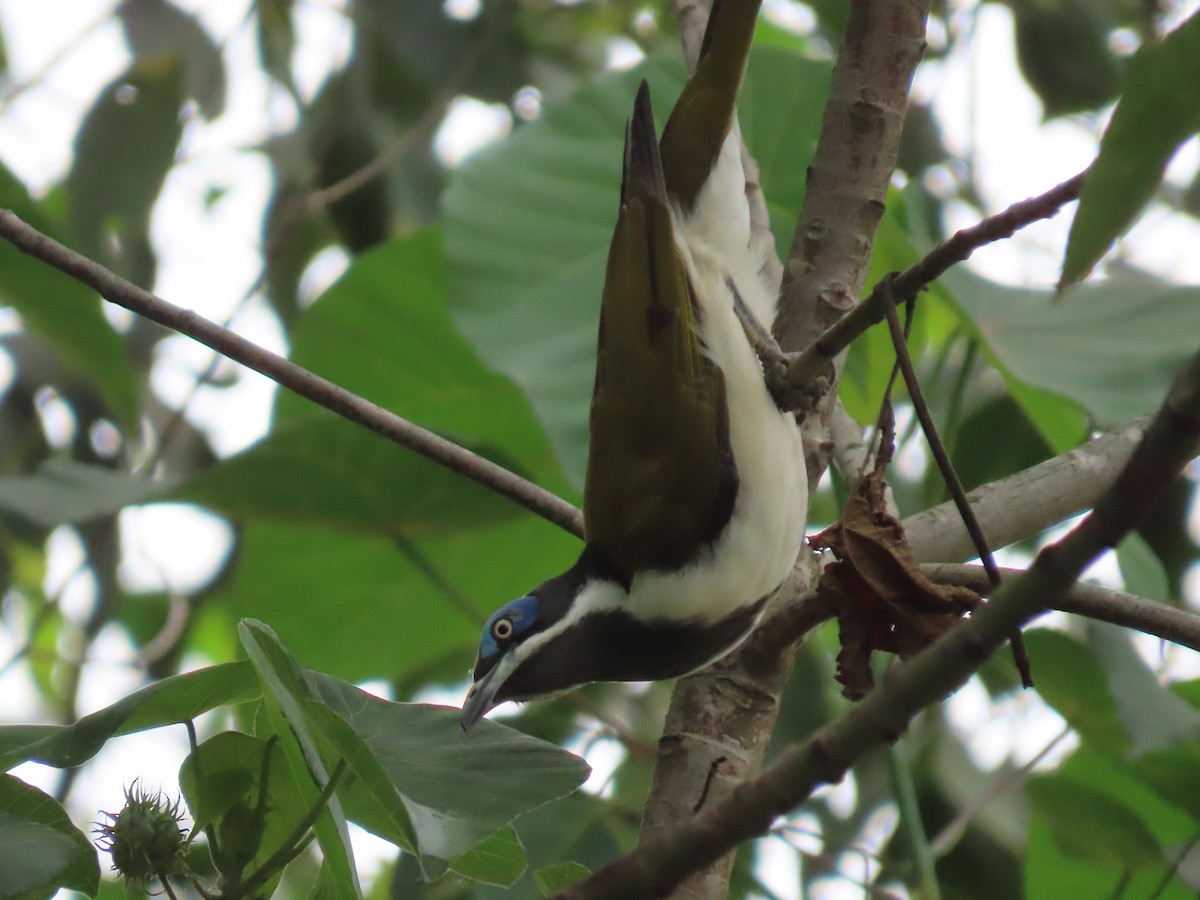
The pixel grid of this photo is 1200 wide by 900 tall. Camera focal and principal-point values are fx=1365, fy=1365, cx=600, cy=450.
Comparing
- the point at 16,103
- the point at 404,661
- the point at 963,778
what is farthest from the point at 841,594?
the point at 16,103

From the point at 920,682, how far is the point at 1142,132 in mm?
421

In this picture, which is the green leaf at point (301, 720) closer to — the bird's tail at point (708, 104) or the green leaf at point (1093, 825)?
the green leaf at point (1093, 825)

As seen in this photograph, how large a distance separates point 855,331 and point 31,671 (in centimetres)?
449

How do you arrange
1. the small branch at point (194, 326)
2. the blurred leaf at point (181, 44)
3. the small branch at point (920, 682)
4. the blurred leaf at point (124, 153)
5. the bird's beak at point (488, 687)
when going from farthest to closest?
1. the blurred leaf at point (181, 44)
2. the blurred leaf at point (124, 153)
3. the bird's beak at point (488, 687)
4. the small branch at point (194, 326)
5. the small branch at point (920, 682)

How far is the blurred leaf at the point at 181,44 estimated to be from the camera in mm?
3814

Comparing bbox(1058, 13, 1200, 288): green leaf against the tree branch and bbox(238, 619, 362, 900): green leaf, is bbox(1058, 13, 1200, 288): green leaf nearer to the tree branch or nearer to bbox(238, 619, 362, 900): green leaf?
bbox(238, 619, 362, 900): green leaf

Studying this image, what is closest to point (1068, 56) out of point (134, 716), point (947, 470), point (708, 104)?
point (708, 104)

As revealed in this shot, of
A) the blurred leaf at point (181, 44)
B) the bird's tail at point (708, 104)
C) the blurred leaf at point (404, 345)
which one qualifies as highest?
the blurred leaf at point (181, 44)

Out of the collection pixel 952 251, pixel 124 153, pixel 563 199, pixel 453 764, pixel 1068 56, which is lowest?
pixel 453 764

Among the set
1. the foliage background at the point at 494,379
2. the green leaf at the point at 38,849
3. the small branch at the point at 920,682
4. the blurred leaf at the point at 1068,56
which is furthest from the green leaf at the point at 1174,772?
the blurred leaf at the point at 1068,56

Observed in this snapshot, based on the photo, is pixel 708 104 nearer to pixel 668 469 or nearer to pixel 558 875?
pixel 668 469

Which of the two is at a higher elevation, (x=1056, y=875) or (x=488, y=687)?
(x=488, y=687)

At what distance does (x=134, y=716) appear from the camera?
1.59 m

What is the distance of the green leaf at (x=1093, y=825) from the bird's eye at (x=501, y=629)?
898 millimetres
